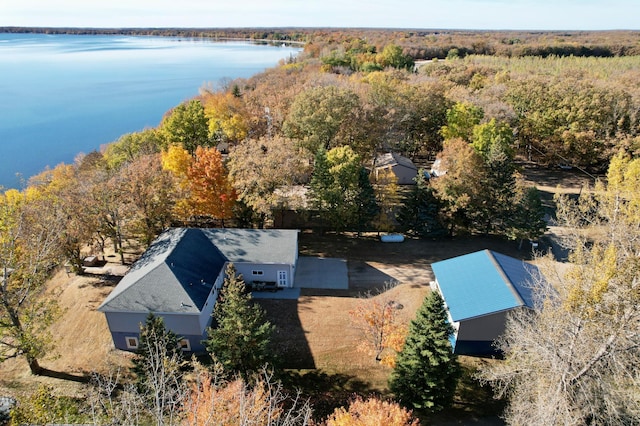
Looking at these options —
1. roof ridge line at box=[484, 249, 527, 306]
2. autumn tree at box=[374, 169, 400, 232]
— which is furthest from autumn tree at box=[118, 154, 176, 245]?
roof ridge line at box=[484, 249, 527, 306]

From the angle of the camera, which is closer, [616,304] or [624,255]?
[616,304]

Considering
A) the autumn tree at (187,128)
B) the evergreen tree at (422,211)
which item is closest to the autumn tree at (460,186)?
the evergreen tree at (422,211)

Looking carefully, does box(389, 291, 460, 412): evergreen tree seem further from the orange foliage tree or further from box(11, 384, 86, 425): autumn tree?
the orange foliage tree

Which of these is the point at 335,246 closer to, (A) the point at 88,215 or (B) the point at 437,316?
(B) the point at 437,316

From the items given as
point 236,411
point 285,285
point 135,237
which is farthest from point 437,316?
point 135,237

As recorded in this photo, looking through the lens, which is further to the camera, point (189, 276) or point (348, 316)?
point (348, 316)

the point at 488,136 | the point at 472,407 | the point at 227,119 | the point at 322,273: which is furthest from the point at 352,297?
the point at 227,119

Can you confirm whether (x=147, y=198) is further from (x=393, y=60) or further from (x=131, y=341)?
(x=393, y=60)
